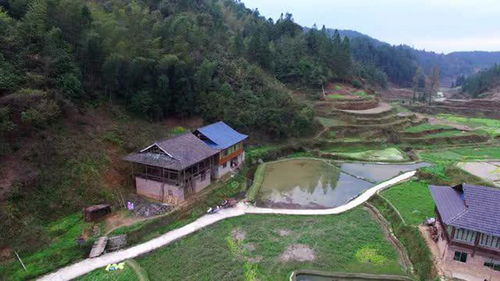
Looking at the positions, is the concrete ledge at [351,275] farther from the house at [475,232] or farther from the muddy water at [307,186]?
the muddy water at [307,186]

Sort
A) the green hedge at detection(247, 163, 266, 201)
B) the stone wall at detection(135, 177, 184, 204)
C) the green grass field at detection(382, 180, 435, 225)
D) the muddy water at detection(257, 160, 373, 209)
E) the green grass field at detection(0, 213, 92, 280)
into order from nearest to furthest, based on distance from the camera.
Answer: the green grass field at detection(0, 213, 92, 280) → the green grass field at detection(382, 180, 435, 225) → the stone wall at detection(135, 177, 184, 204) → the muddy water at detection(257, 160, 373, 209) → the green hedge at detection(247, 163, 266, 201)

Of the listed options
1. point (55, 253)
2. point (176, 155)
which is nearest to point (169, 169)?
point (176, 155)

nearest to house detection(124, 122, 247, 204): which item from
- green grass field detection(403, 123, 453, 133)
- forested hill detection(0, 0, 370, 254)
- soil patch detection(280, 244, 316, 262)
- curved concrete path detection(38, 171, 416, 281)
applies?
forested hill detection(0, 0, 370, 254)

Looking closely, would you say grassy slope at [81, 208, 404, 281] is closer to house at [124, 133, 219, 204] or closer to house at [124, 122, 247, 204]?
house at [124, 133, 219, 204]

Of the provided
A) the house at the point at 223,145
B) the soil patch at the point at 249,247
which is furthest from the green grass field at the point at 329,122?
the soil patch at the point at 249,247

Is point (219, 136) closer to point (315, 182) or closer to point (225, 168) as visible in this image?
point (225, 168)

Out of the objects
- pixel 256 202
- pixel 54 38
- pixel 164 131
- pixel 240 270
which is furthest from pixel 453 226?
pixel 54 38

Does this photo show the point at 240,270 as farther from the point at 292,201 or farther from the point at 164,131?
the point at 164,131
